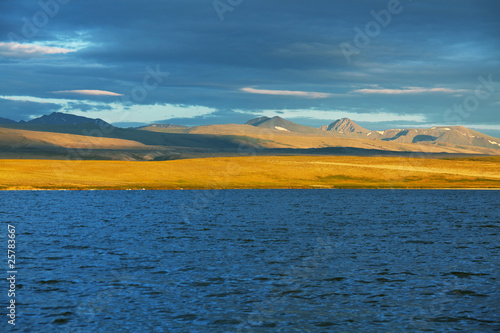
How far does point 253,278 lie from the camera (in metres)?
33.7

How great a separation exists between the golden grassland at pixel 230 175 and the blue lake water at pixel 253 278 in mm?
81929

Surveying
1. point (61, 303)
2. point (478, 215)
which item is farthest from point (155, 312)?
point (478, 215)

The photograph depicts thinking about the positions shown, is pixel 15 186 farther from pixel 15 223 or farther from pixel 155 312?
pixel 155 312

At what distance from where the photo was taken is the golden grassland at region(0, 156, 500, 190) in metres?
145

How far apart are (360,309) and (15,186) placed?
123949mm

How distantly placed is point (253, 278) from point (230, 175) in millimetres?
136262

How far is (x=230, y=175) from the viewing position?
557ft

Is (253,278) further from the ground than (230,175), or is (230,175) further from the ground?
(230,175)

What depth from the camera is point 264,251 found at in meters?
44.8

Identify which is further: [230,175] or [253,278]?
[230,175]

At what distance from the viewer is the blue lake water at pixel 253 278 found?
24.9 metres

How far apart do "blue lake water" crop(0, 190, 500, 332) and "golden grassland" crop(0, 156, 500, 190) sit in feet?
269

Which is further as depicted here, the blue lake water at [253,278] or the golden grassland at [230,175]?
the golden grassland at [230,175]

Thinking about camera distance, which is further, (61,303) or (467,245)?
(467,245)
